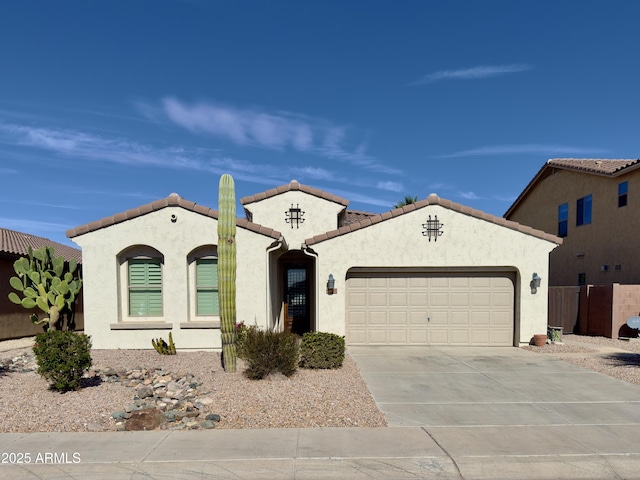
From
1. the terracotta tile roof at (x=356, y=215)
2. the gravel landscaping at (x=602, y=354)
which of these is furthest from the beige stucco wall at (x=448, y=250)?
the terracotta tile roof at (x=356, y=215)

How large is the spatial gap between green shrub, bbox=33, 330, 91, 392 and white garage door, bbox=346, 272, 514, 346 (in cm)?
738

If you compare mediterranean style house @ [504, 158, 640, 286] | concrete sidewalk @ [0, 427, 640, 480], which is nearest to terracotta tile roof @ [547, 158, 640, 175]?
mediterranean style house @ [504, 158, 640, 286]

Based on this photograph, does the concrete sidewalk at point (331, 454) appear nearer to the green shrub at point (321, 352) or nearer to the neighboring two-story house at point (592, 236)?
the green shrub at point (321, 352)

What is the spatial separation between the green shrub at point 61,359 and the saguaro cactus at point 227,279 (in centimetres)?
265

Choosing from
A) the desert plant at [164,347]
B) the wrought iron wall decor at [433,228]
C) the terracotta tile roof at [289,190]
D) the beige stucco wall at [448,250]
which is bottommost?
the desert plant at [164,347]

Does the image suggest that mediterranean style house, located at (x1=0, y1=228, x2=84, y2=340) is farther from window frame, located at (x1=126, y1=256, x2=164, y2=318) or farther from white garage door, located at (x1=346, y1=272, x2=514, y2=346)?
white garage door, located at (x1=346, y1=272, x2=514, y2=346)

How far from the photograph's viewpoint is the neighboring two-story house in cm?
1420

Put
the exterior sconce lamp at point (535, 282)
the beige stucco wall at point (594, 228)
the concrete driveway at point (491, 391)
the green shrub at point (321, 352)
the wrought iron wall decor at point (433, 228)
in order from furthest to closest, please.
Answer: the beige stucco wall at point (594, 228) < the wrought iron wall decor at point (433, 228) < the exterior sconce lamp at point (535, 282) < the green shrub at point (321, 352) < the concrete driveway at point (491, 391)

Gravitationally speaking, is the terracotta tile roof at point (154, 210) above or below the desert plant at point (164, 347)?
above

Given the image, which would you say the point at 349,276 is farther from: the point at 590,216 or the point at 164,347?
the point at 590,216

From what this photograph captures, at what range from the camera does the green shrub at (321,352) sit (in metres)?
8.77

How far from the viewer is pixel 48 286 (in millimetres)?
11242

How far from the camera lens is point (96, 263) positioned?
10758mm

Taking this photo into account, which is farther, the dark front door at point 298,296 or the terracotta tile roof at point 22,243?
the dark front door at point 298,296
